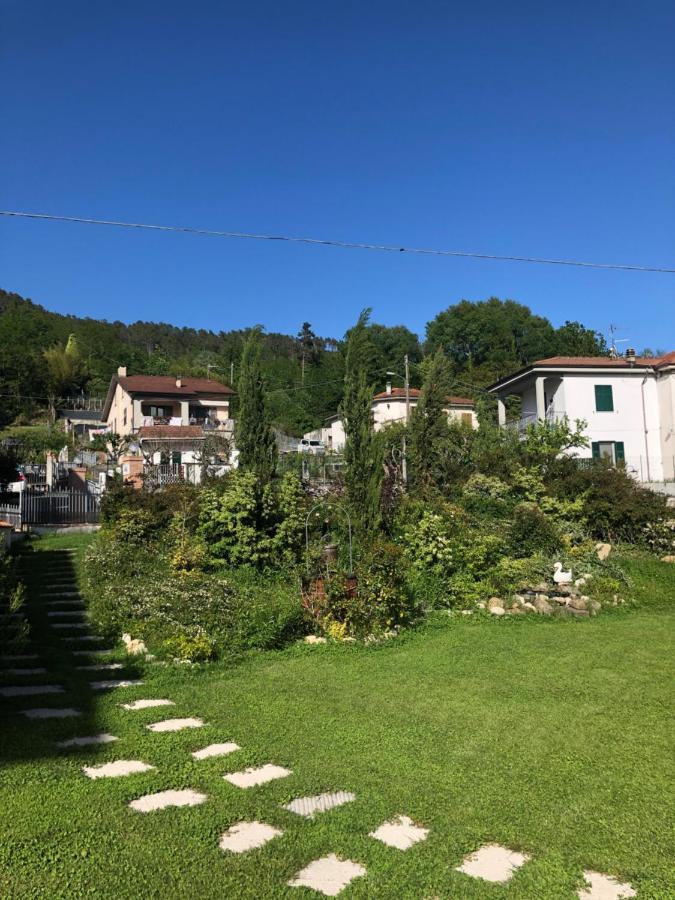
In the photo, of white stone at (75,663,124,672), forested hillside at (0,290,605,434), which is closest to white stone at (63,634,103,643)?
white stone at (75,663,124,672)

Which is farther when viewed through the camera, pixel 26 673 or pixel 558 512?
pixel 558 512

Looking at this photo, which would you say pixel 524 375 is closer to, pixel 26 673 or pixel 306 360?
pixel 26 673

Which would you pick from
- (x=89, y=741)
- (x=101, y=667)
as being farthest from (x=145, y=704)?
(x=101, y=667)

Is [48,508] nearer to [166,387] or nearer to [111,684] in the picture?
[111,684]

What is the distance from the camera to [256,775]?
166 inches

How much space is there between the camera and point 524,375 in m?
26.0

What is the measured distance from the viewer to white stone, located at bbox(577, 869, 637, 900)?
284 centimetres

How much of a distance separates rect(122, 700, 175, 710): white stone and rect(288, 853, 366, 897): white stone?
331 cm

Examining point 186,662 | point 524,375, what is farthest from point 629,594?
point 524,375

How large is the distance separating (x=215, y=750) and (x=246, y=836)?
4.72 ft

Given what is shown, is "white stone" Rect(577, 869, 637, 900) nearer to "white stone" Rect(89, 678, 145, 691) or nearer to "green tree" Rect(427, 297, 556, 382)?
"white stone" Rect(89, 678, 145, 691)

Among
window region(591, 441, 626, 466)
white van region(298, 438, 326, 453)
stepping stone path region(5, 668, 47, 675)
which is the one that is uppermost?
white van region(298, 438, 326, 453)

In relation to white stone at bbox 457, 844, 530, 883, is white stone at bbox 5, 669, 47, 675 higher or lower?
lower

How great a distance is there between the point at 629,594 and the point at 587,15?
10470 millimetres
